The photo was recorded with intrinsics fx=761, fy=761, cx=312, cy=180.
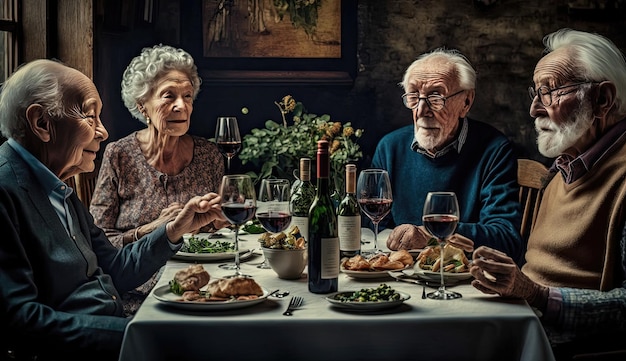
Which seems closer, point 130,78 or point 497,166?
point 497,166

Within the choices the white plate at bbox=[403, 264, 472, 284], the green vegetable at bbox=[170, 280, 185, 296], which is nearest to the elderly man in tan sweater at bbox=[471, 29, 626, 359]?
the white plate at bbox=[403, 264, 472, 284]

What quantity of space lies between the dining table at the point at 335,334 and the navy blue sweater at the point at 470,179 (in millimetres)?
1162

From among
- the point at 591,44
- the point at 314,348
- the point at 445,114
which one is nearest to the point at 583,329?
the point at 314,348

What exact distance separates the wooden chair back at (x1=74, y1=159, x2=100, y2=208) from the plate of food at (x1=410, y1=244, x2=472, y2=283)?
182 cm

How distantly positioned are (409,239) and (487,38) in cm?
245

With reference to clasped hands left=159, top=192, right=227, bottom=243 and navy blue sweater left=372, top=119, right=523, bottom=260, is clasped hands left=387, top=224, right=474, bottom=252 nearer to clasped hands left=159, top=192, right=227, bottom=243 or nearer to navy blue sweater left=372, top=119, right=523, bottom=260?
navy blue sweater left=372, top=119, right=523, bottom=260

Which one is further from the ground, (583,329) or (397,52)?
(397,52)

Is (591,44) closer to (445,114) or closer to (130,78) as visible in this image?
(445,114)

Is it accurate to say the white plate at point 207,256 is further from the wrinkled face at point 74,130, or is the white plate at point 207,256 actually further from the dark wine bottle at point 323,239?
the dark wine bottle at point 323,239

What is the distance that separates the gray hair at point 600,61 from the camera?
2.40 meters

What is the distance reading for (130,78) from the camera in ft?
11.4

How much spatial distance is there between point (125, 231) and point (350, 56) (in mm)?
1966

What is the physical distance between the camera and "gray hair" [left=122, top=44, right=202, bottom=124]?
3436mm

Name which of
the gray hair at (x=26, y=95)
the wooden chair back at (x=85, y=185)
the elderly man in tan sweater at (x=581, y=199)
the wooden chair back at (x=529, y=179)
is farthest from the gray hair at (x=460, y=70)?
the gray hair at (x=26, y=95)
